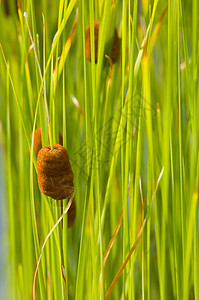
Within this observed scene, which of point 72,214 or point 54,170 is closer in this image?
point 54,170

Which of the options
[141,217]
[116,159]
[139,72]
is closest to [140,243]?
[141,217]

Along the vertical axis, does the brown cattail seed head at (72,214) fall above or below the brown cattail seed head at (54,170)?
below

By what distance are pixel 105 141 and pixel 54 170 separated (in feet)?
0.38

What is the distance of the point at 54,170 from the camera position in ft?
1.44

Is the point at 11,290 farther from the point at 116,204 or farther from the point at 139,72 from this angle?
the point at 139,72

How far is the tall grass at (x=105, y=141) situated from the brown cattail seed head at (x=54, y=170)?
5 cm

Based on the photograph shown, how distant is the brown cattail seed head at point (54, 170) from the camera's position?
0.44m

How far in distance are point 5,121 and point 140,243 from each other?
0.30 meters

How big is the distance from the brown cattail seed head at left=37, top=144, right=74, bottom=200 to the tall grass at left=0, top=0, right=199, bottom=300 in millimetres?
52

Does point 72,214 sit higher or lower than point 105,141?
lower

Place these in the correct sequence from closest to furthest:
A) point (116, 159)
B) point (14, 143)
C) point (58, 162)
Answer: point (58, 162), point (116, 159), point (14, 143)

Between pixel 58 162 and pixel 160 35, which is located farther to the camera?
pixel 160 35

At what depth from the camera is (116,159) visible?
21.3 inches

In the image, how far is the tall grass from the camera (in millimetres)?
508
